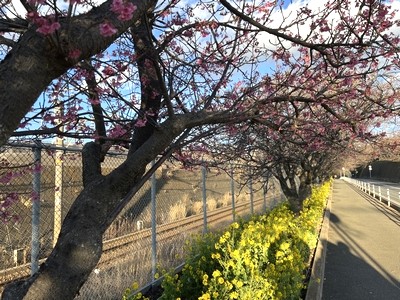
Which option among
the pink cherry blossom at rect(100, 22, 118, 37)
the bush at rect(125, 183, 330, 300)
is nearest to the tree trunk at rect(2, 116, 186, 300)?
the pink cherry blossom at rect(100, 22, 118, 37)

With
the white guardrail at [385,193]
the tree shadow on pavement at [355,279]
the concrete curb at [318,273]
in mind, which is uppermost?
the concrete curb at [318,273]

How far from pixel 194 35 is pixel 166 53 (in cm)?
34

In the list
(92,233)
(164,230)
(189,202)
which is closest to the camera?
(92,233)

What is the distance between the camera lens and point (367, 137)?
560 cm

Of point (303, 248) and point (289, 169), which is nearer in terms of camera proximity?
point (303, 248)

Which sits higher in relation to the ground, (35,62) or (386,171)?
(35,62)

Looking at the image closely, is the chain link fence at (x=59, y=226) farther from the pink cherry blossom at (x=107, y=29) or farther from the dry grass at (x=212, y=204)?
the dry grass at (x=212, y=204)

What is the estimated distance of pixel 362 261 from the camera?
9508 mm

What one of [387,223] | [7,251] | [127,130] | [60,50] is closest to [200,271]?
[127,130]

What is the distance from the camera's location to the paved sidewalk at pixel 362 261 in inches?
281

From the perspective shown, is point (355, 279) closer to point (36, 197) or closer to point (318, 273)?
point (318, 273)

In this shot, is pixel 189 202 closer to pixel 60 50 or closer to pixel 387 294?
pixel 387 294

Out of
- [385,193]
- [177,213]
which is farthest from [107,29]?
[385,193]

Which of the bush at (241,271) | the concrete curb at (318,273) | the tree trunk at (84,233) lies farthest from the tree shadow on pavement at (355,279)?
the tree trunk at (84,233)
